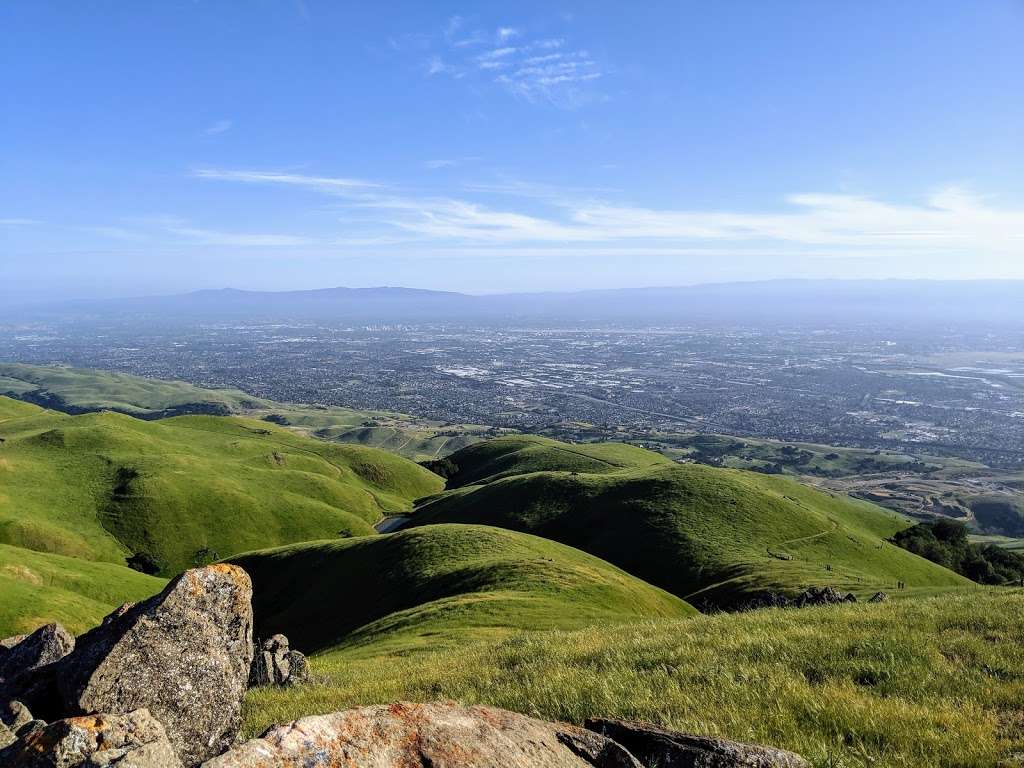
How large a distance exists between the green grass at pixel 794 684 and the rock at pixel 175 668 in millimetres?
1914

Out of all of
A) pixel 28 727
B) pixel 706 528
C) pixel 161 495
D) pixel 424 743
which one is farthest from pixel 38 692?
pixel 161 495

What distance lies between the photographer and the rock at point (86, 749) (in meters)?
5.35

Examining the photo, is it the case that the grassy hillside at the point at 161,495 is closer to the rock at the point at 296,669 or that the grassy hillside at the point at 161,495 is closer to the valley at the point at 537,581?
the valley at the point at 537,581

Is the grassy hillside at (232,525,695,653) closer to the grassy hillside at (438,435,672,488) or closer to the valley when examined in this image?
the valley

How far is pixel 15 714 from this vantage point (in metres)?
9.34

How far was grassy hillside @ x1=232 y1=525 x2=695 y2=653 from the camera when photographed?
115 feet

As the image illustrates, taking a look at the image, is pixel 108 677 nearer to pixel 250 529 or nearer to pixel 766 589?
pixel 766 589

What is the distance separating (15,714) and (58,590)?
204 feet

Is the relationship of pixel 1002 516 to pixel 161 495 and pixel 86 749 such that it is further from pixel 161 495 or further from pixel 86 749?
pixel 86 749

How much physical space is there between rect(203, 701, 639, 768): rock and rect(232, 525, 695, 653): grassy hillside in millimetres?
22699

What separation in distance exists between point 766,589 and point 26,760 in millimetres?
53984

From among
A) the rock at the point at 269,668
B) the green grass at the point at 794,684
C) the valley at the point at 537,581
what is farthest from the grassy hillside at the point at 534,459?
the green grass at the point at 794,684

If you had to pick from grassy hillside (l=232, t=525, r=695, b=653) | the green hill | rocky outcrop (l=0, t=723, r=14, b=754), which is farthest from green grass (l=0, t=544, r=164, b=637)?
the green hill

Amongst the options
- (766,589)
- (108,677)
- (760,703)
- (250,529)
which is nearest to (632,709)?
(760,703)
